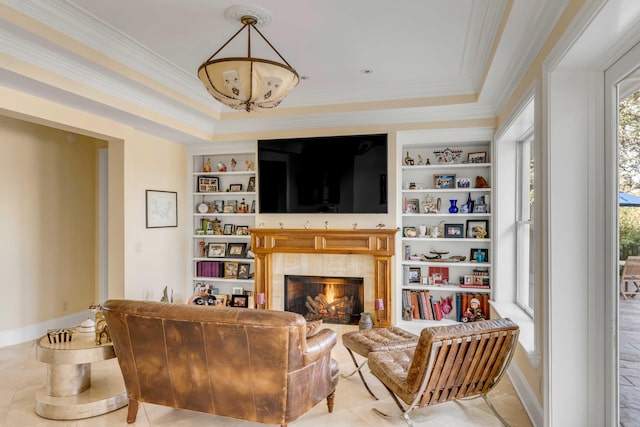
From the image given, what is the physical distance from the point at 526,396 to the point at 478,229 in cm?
238

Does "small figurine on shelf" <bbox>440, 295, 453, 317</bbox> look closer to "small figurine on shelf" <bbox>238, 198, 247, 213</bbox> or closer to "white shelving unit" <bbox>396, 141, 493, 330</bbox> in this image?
"white shelving unit" <bbox>396, 141, 493, 330</bbox>

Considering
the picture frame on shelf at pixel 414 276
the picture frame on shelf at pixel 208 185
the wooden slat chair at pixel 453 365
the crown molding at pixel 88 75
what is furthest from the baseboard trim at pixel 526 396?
the picture frame on shelf at pixel 208 185

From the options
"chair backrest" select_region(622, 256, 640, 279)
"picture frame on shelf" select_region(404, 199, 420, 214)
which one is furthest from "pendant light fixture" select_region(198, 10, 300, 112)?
"picture frame on shelf" select_region(404, 199, 420, 214)

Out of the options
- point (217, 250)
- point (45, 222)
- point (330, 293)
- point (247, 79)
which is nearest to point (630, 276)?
point (247, 79)

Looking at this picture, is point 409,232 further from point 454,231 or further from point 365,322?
point 365,322

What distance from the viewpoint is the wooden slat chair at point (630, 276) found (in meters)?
2.05

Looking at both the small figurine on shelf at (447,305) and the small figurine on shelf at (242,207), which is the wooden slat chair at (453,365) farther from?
the small figurine on shelf at (242,207)

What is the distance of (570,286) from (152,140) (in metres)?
4.68

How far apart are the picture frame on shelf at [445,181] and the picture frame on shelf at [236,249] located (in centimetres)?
277

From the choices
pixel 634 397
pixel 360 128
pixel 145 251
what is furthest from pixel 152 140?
pixel 634 397

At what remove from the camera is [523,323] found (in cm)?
381

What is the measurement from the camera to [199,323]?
8.11 feet

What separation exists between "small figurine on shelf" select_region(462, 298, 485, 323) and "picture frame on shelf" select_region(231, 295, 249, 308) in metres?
2.82

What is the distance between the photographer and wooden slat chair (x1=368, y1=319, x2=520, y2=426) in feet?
8.21
